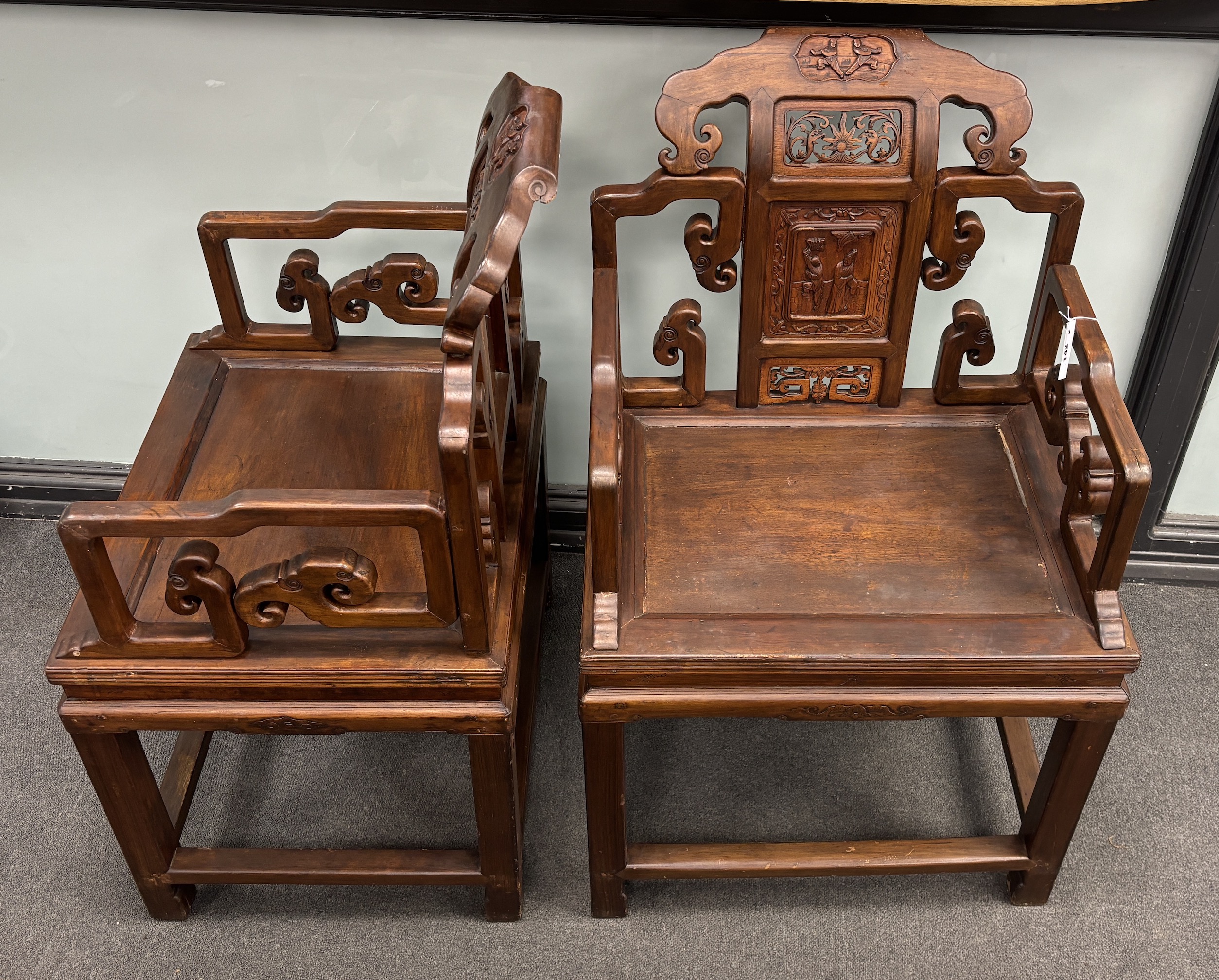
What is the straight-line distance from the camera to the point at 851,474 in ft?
5.55

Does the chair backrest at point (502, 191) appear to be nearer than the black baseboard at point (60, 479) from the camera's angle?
Yes

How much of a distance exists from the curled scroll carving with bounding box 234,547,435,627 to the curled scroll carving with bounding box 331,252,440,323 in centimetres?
49

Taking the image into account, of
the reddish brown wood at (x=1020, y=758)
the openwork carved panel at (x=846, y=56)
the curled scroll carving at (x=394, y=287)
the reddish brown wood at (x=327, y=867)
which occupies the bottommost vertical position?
the reddish brown wood at (x=1020, y=758)

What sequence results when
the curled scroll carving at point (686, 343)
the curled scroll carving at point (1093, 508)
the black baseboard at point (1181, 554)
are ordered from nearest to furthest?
the curled scroll carving at point (1093, 508), the curled scroll carving at point (686, 343), the black baseboard at point (1181, 554)

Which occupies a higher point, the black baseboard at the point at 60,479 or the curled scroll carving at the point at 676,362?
the curled scroll carving at the point at 676,362

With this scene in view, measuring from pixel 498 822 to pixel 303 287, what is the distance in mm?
818

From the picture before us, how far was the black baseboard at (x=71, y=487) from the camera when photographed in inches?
92.6

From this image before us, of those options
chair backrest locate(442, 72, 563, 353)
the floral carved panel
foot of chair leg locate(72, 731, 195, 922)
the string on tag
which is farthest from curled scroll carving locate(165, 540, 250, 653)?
the string on tag

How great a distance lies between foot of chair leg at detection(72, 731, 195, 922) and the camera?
1.55 meters

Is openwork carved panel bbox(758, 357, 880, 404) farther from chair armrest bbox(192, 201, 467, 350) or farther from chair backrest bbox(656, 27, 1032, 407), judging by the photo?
chair armrest bbox(192, 201, 467, 350)

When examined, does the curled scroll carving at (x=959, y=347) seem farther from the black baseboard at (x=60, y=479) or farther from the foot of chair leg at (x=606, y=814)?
the black baseboard at (x=60, y=479)

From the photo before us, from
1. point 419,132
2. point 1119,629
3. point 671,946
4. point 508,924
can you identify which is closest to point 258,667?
point 508,924

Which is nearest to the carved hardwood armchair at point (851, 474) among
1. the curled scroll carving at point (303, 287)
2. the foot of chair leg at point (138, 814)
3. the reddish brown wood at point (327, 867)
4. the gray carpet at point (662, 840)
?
the gray carpet at point (662, 840)

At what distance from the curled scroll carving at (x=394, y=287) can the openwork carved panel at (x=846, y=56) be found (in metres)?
0.59
